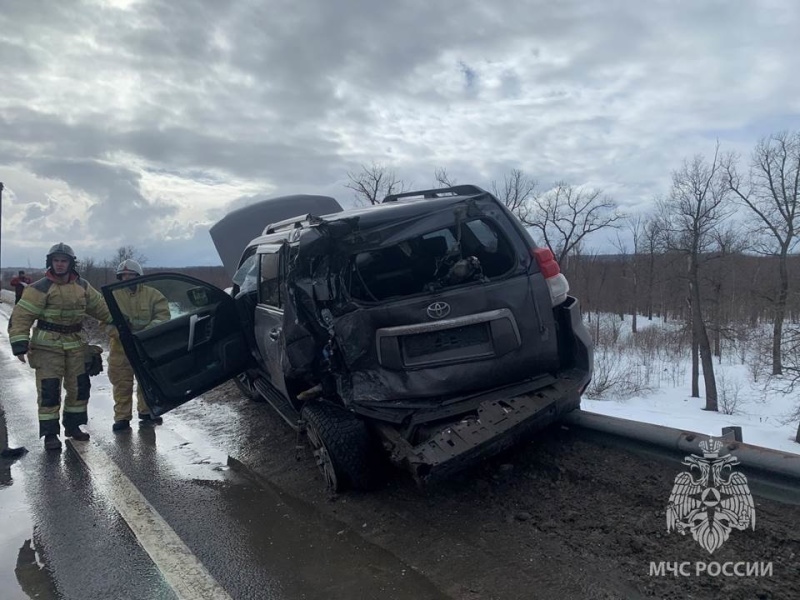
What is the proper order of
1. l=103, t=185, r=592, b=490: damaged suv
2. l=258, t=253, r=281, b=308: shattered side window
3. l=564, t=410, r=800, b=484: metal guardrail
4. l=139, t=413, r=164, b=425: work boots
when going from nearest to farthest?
1. l=564, t=410, r=800, b=484: metal guardrail
2. l=103, t=185, r=592, b=490: damaged suv
3. l=258, t=253, r=281, b=308: shattered side window
4. l=139, t=413, r=164, b=425: work boots

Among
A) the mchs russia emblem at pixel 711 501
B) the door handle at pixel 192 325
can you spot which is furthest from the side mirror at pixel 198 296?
the mchs russia emblem at pixel 711 501

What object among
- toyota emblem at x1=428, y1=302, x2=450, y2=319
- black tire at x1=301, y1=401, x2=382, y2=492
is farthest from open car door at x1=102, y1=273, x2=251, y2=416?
toyota emblem at x1=428, y1=302, x2=450, y2=319

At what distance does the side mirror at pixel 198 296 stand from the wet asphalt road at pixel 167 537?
1.43m

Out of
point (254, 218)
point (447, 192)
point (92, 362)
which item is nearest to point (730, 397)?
point (254, 218)

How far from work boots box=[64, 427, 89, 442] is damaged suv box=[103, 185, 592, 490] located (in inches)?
117

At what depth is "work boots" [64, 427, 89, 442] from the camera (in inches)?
229

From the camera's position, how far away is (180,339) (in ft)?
17.8

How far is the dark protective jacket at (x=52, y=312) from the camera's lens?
5555 mm

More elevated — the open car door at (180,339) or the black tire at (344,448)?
the open car door at (180,339)

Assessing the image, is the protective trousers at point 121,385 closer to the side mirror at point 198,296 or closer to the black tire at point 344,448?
the side mirror at point 198,296

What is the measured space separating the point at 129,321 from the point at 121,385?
135 cm

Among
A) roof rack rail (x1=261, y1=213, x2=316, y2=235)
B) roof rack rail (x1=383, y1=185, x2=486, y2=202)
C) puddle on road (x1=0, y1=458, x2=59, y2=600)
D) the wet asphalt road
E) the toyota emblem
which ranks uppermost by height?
roof rack rail (x1=383, y1=185, x2=486, y2=202)

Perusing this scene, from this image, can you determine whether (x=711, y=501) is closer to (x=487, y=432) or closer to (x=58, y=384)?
(x=487, y=432)

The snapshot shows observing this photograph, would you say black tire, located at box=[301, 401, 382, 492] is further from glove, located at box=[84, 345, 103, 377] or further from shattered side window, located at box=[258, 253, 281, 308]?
glove, located at box=[84, 345, 103, 377]
